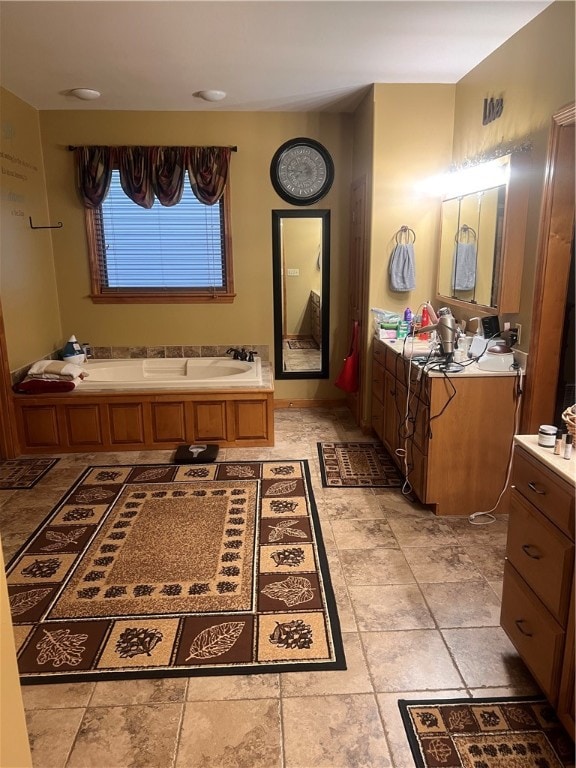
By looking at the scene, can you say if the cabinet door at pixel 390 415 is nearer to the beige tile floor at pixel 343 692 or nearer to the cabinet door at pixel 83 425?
the beige tile floor at pixel 343 692

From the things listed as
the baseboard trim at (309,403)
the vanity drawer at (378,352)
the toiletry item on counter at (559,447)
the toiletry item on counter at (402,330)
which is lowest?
the baseboard trim at (309,403)

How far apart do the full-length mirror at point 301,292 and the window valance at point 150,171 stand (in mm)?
661

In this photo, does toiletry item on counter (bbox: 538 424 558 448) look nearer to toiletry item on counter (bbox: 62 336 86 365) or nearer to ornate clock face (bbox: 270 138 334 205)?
ornate clock face (bbox: 270 138 334 205)

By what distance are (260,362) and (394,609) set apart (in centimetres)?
291

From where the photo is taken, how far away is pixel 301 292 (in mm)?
5027

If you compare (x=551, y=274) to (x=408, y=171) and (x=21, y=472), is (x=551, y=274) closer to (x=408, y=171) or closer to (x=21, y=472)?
(x=408, y=171)

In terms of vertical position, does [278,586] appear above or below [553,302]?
below

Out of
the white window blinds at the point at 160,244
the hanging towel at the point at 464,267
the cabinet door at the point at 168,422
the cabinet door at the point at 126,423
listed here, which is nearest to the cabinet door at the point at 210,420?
the cabinet door at the point at 168,422

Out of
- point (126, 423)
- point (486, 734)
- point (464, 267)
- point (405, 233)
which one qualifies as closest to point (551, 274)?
point (464, 267)

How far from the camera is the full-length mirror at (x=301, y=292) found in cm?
488

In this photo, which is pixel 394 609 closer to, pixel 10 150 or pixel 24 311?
pixel 24 311

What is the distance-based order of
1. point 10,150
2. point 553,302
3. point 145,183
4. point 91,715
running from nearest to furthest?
point 91,715 → point 553,302 → point 10,150 → point 145,183

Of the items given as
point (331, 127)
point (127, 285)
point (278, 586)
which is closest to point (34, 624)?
point (278, 586)

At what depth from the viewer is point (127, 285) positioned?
494 centimetres
